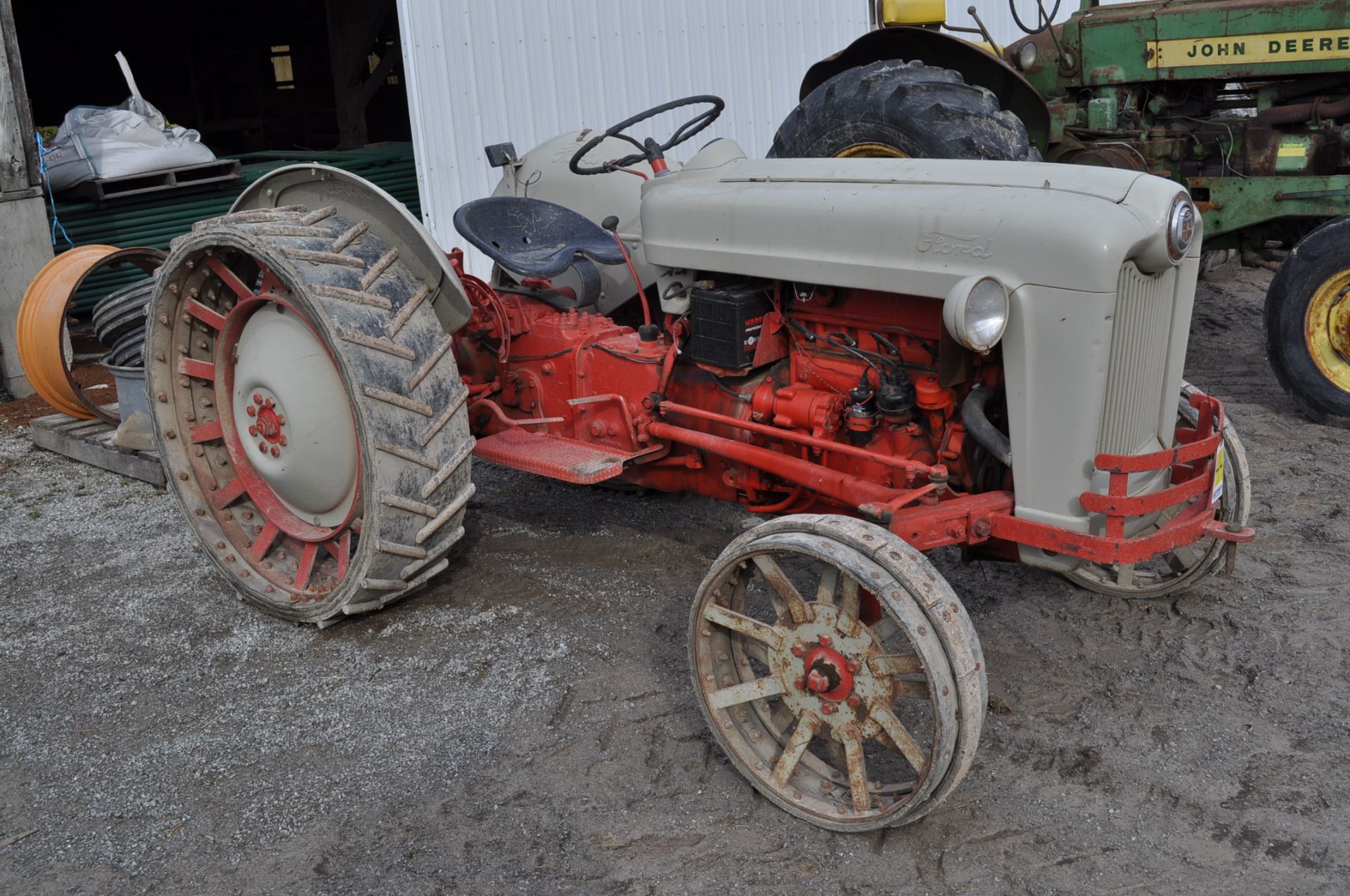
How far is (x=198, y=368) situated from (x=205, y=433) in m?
0.22

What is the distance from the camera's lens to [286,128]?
12.6 metres

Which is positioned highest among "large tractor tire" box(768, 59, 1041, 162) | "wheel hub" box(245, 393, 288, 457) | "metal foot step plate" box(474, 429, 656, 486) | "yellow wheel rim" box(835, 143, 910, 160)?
"large tractor tire" box(768, 59, 1041, 162)

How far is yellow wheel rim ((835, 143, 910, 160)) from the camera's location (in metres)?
4.11

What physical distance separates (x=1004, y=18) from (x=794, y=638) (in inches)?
351

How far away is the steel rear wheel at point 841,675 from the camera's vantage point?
7.58ft

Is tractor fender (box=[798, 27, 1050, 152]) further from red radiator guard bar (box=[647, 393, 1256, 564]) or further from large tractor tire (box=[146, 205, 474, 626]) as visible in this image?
red radiator guard bar (box=[647, 393, 1256, 564])

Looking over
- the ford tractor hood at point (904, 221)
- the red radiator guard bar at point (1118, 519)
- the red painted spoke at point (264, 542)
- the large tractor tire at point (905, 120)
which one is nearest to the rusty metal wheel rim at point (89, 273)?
the red painted spoke at point (264, 542)

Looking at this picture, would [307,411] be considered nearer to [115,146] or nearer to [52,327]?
[52,327]

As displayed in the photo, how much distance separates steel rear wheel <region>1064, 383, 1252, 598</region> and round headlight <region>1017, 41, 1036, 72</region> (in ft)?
12.0

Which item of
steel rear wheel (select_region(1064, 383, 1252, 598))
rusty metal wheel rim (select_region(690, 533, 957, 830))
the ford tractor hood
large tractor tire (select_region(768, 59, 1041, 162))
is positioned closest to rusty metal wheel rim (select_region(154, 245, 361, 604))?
the ford tractor hood

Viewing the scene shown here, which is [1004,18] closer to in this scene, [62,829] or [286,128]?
[286,128]

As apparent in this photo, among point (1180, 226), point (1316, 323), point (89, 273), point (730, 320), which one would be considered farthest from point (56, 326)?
point (1316, 323)

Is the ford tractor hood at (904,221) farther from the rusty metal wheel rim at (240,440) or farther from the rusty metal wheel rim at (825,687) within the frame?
the rusty metal wheel rim at (240,440)

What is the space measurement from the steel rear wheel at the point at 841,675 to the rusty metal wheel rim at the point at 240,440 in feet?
4.20
